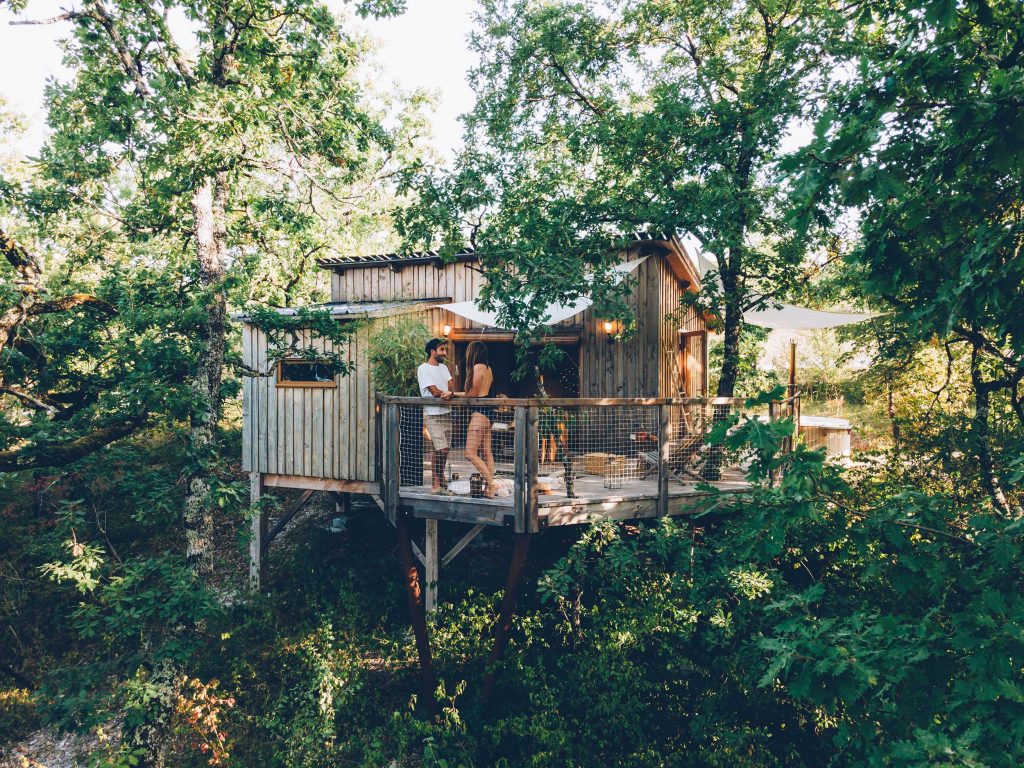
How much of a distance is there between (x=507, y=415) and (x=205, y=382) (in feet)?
11.9

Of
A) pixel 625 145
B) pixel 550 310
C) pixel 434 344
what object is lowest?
pixel 434 344

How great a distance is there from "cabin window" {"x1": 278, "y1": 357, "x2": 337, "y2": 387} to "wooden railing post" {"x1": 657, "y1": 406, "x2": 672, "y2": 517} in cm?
516

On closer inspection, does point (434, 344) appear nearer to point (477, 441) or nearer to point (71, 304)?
point (477, 441)

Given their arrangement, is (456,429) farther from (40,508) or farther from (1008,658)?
(40,508)

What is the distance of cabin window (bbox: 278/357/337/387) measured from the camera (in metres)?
8.72

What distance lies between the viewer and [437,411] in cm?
629

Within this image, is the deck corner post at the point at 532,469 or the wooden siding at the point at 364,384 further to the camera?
the wooden siding at the point at 364,384

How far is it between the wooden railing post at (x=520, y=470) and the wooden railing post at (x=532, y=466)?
3 centimetres

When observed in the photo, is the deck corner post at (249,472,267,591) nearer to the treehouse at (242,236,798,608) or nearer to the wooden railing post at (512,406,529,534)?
the treehouse at (242,236,798,608)

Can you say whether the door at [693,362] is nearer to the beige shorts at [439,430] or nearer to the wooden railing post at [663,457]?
the wooden railing post at [663,457]

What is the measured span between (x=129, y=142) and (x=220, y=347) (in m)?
3.40

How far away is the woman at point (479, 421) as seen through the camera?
19.4 feet

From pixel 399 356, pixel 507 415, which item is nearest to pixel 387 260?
pixel 399 356

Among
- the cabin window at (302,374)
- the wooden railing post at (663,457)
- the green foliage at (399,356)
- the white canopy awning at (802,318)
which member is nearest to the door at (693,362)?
the white canopy awning at (802,318)
